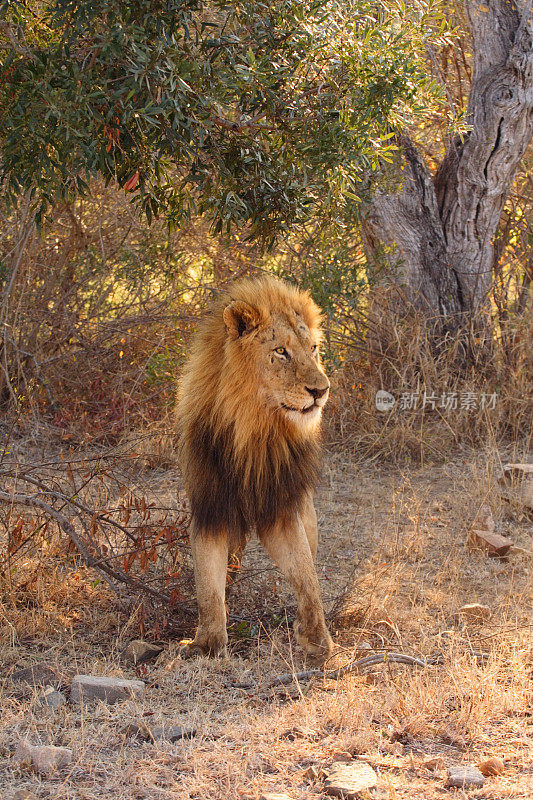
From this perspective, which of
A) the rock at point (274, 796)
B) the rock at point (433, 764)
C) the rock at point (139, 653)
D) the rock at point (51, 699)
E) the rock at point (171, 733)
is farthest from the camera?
the rock at point (139, 653)

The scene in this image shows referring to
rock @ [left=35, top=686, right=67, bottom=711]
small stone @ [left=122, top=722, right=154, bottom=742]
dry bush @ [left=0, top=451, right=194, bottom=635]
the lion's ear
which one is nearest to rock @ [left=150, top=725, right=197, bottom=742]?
small stone @ [left=122, top=722, right=154, bottom=742]

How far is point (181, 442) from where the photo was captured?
4.01 metres

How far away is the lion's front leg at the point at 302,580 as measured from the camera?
3.61 m

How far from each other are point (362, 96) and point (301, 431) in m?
1.45

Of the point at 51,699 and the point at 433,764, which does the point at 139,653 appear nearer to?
the point at 51,699

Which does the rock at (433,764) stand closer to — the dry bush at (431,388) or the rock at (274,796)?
the rock at (274,796)

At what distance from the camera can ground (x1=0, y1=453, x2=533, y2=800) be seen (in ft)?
8.54

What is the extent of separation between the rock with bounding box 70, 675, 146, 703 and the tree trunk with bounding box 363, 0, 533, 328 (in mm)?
4606

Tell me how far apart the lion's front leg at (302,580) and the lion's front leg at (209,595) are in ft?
0.77

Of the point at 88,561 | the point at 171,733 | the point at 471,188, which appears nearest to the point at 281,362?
the point at 88,561

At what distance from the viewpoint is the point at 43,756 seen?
103 inches

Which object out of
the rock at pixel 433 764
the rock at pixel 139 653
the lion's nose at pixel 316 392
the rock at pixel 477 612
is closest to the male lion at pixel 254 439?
the lion's nose at pixel 316 392

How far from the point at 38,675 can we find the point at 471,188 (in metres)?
5.43

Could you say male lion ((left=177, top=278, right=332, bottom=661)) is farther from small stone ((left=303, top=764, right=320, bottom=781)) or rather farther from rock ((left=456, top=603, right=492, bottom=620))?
small stone ((left=303, top=764, right=320, bottom=781))
